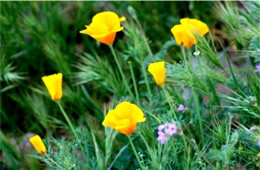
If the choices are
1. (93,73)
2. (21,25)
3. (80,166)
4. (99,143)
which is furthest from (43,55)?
(80,166)

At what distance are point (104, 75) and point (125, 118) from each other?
0.61 metres

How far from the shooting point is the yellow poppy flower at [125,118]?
133cm

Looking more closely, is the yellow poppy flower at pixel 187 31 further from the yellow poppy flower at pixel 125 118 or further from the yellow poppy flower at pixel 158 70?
the yellow poppy flower at pixel 125 118

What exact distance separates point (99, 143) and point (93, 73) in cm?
26

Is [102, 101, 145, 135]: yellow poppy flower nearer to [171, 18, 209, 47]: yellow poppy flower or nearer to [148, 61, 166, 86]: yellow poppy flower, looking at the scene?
[148, 61, 166, 86]: yellow poppy flower

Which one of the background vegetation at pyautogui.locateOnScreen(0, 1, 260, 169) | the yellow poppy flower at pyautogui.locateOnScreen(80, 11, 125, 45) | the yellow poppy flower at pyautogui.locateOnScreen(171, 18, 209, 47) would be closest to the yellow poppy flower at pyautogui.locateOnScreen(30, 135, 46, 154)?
the background vegetation at pyautogui.locateOnScreen(0, 1, 260, 169)

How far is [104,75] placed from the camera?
6.46ft

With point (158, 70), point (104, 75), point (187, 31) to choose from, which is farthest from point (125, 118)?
point (104, 75)

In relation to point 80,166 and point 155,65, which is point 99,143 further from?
point 155,65

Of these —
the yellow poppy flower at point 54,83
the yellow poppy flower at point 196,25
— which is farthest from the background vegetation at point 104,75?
the yellow poppy flower at point 54,83

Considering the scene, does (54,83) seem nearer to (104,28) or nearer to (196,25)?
(104,28)

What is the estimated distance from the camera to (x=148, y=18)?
253cm

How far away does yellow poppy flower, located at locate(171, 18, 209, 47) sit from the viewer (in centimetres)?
151

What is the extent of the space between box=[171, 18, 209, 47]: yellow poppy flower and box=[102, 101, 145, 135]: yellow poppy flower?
271mm
